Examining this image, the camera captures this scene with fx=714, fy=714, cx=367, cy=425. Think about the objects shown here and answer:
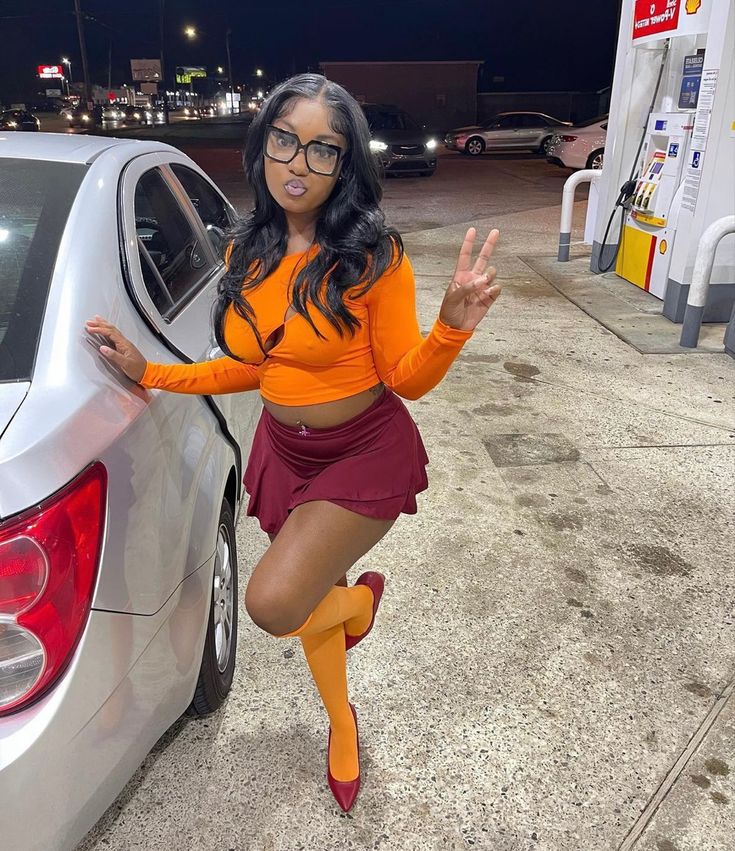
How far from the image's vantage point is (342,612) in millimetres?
1919

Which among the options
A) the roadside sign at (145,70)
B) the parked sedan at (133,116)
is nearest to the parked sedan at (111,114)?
the parked sedan at (133,116)

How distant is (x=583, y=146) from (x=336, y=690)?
18.3 m

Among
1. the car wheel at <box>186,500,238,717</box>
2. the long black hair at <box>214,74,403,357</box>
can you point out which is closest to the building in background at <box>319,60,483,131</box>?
the car wheel at <box>186,500,238,717</box>

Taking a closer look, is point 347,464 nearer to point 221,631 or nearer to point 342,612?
point 342,612

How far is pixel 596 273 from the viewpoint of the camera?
8.23 metres

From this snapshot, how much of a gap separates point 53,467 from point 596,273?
25.8 ft

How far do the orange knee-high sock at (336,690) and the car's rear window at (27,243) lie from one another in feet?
3.32

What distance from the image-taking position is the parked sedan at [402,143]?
55.8 feet

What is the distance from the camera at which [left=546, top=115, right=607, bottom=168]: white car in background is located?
57.6ft

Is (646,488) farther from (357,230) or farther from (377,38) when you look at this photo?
(377,38)

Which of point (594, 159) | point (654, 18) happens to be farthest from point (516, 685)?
point (594, 159)

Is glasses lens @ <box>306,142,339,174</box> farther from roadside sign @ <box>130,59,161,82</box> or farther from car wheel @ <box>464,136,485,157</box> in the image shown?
roadside sign @ <box>130,59,161,82</box>

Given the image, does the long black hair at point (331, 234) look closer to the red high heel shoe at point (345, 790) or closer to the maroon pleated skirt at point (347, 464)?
the maroon pleated skirt at point (347, 464)

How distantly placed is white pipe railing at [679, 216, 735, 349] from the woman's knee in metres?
4.99
